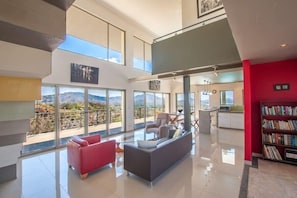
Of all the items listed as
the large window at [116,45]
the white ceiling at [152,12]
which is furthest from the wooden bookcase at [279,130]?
the large window at [116,45]

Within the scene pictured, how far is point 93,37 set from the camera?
6.54 m

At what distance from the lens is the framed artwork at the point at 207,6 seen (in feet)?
17.0

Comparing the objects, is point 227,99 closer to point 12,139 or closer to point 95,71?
point 95,71

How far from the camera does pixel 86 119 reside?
6.13 metres

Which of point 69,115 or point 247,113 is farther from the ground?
point 247,113

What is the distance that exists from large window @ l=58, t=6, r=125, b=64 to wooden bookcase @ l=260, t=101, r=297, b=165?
241 inches

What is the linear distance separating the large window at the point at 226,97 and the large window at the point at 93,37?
6.88 meters

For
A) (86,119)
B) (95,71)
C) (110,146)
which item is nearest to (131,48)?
(95,71)

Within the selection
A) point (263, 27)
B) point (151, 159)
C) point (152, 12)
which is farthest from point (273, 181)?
point (152, 12)

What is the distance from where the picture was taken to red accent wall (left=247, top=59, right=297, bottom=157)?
3.87 meters

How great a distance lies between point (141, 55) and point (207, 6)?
4528 millimetres

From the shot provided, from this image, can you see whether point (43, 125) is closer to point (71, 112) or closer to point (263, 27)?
point (71, 112)

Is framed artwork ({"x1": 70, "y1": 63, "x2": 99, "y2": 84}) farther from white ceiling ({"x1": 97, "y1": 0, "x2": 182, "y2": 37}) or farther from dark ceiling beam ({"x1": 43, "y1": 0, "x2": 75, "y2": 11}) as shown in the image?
dark ceiling beam ({"x1": 43, "y1": 0, "x2": 75, "y2": 11})

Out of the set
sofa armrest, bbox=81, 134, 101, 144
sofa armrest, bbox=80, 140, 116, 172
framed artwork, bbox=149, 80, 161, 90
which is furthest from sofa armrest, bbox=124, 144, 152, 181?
framed artwork, bbox=149, 80, 161, 90
